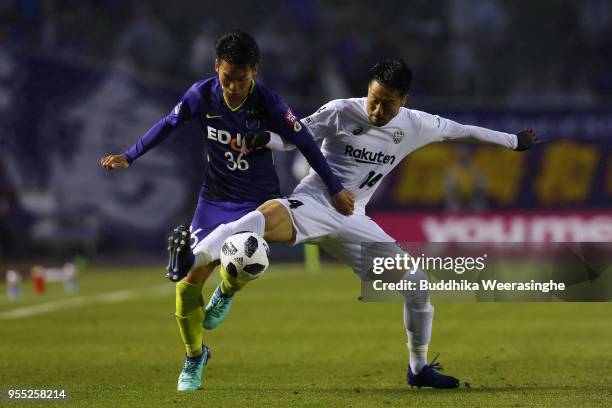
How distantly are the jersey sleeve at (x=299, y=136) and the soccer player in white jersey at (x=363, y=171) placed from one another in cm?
14

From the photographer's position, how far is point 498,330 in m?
12.9

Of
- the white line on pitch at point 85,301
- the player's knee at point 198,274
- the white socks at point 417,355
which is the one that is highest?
A: the player's knee at point 198,274

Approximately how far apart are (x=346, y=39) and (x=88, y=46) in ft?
16.7

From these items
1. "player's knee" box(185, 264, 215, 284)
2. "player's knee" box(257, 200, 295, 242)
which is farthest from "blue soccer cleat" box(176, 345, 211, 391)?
"player's knee" box(257, 200, 295, 242)

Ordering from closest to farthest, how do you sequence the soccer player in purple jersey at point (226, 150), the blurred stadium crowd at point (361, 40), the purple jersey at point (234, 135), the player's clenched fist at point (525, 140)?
the soccer player in purple jersey at point (226, 150)
the purple jersey at point (234, 135)
the player's clenched fist at point (525, 140)
the blurred stadium crowd at point (361, 40)

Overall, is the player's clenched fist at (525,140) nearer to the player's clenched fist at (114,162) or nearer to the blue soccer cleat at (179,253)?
the blue soccer cleat at (179,253)

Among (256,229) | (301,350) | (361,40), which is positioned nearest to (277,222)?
(256,229)

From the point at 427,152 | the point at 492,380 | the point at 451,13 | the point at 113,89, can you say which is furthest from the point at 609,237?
the point at 492,380

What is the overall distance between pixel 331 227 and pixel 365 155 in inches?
23.0

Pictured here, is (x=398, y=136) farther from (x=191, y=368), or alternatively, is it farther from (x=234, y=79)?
(x=191, y=368)

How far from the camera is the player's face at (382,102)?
26.3 feet

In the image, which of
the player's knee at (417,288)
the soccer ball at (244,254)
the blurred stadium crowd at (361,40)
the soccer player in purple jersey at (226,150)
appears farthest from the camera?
the blurred stadium crowd at (361,40)

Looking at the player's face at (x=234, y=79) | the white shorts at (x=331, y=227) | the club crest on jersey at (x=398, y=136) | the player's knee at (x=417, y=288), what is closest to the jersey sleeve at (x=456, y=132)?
the club crest on jersey at (x=398, y=136)

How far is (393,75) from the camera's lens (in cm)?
790
